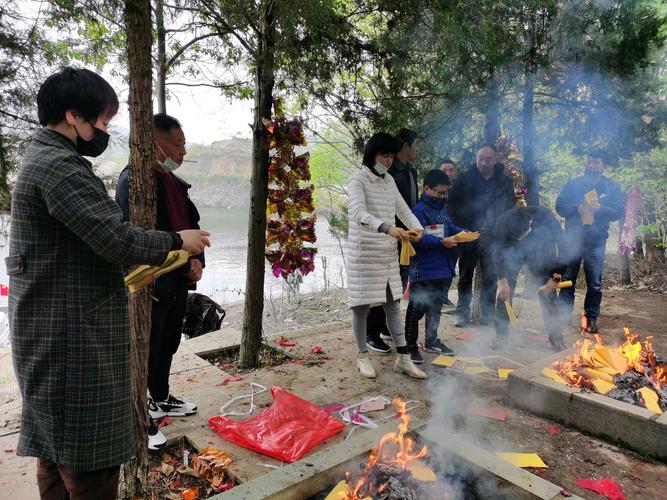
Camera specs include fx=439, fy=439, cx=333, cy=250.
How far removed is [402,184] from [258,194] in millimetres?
1667

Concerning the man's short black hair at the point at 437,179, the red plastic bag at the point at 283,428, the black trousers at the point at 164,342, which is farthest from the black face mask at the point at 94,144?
the man's short black hair at the point at 437,179

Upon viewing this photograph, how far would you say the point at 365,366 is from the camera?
176 inches

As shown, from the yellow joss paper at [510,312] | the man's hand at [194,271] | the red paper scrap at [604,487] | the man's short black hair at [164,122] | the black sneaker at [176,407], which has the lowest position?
the red paper scrap at [604,487]

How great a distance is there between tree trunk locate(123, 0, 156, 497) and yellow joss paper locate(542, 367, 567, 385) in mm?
3283

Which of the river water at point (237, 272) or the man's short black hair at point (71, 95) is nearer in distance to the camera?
the man's short black hair at point (71, 95)

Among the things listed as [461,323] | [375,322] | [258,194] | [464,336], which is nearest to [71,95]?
[258,194]

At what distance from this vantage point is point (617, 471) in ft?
9.80

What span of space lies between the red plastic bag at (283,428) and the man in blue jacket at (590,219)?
409 cm

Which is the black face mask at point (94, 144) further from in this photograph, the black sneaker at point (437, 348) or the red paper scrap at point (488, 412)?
the black sneaker at point (437, 348)

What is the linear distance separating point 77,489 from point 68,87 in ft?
5.34

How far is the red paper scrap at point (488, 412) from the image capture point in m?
3.70

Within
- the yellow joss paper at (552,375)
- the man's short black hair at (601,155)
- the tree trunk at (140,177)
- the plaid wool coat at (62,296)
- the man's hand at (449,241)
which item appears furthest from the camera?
the man's short black hair at (601,155)

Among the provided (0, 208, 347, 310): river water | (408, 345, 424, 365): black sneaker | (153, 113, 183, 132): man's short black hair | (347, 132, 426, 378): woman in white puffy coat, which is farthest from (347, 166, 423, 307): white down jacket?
(0, 208, 347, 310): river water

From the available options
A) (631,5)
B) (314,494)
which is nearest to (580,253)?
(631,5)
